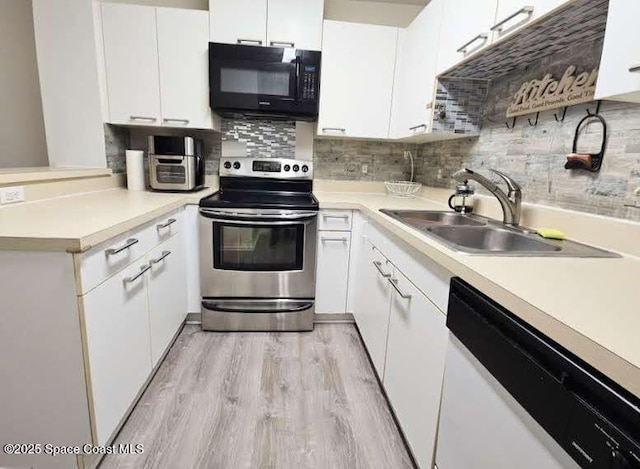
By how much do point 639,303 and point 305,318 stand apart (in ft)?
5.92

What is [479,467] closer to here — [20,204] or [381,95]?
[20,204]

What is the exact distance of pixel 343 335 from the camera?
7.52 ft

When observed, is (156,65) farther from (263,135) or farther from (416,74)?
(416,74)

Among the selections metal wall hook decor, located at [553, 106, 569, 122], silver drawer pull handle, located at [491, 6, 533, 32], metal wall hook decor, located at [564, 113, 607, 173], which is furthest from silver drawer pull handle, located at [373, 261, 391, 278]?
silver drawer pull handle, located at [491, 6, 533, 32]

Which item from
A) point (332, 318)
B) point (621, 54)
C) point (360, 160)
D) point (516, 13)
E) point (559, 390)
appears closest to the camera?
point (559, 390)

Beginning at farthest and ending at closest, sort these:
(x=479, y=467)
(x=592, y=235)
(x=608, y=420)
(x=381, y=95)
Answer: (x=381, y=95)
(x=592, y=235)
(x=479, y=467)
(x=608, y=420)

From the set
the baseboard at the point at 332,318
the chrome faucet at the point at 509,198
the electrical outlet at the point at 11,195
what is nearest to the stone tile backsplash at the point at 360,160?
the baseboard at the point at 332,318

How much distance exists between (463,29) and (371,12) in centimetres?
138

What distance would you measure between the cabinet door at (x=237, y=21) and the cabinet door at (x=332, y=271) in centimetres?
138

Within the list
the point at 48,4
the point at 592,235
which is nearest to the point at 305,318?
the point at 592,235

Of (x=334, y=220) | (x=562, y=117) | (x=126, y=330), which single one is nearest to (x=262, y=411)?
(x=126, y=330)

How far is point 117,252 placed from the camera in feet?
4.08

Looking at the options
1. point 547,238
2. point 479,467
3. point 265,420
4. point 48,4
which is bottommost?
point 265,420

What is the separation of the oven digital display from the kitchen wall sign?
1.55 metres
